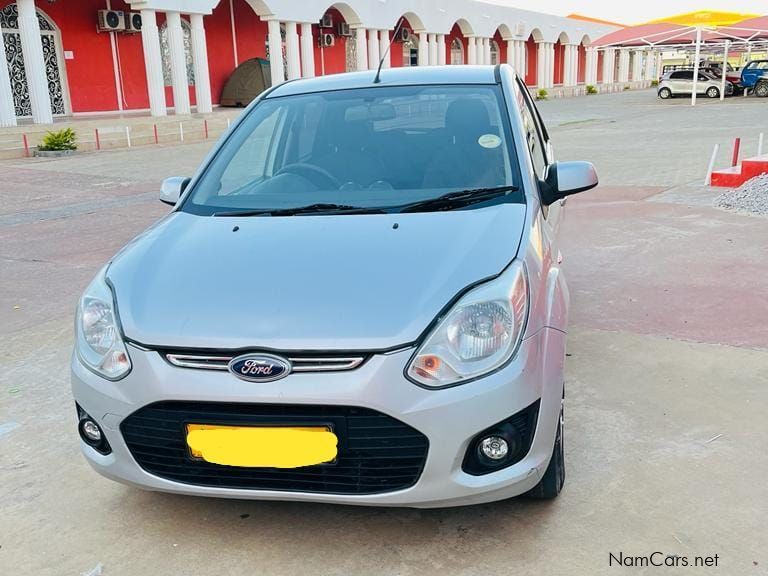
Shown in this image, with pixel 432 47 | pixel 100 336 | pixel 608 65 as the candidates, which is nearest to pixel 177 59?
pixel 432 47

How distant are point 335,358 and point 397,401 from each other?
23cm

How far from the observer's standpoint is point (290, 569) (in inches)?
95.4

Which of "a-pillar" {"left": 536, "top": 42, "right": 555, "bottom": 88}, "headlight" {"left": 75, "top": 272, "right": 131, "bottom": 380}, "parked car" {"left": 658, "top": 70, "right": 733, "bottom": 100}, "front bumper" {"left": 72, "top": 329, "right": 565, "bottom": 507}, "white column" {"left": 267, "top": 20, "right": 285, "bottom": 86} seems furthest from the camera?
"a-pillar" {"left": 536, "top": 42, "right": 555, "bottom": 88}

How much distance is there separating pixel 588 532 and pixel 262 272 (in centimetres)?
146

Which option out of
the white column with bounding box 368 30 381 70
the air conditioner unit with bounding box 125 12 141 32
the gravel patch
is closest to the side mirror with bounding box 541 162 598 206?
the gravel patch

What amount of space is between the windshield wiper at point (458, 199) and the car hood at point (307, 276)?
0.29 feet

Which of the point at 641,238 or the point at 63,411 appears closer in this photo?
the point at 63,411

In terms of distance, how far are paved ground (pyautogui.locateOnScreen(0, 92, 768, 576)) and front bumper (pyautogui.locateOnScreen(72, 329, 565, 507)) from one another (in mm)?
262

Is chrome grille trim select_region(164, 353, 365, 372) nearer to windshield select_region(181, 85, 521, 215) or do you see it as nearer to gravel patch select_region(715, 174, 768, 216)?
windshield select_region(181, 85, 521, 215)

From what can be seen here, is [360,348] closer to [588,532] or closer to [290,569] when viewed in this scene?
[290,569]

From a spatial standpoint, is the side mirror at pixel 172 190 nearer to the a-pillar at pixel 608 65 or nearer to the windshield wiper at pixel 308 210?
the windshield wiper at pixel 308 210

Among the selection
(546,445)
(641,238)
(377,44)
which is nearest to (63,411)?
(546,445)

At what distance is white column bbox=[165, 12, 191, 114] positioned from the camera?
76.0 feet

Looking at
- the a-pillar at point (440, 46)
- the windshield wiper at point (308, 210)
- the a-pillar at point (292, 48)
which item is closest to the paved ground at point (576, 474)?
the windshield wiper at point (308, 210)
